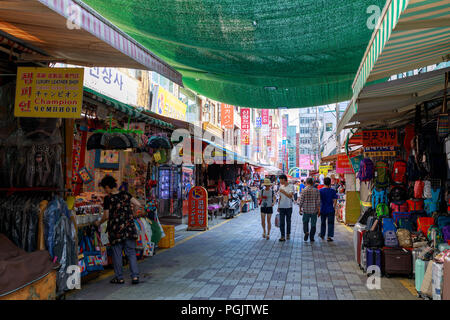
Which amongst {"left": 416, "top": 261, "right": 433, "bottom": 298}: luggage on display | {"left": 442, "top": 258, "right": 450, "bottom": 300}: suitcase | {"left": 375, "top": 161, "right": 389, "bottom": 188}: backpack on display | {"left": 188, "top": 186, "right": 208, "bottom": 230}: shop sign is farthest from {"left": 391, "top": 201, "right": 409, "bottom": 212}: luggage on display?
{"left": 188, "top": 186, "right": 208, "bottom": 230}: shop sign

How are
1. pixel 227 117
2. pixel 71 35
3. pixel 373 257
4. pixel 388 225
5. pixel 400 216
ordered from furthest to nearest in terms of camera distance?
pixel 227 117, pixel 400 216, pixel 388 225, pixel 373 257, pixel 71 35

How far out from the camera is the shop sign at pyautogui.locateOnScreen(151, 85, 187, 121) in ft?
53.5

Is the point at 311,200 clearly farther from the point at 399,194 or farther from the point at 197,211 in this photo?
the point at 197,211

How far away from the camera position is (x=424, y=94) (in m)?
5.80

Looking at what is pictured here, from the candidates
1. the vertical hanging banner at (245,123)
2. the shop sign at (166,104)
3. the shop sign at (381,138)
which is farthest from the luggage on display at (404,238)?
the vertical hanging banner at (245,123)

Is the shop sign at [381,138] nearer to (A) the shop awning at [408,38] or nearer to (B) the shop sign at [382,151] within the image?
(B) the shop sign at [382,151]

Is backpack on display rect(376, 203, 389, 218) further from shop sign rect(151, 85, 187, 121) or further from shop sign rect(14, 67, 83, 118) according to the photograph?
shop sign rect(151, 85, 187, 121)

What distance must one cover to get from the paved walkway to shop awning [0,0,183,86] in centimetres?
329

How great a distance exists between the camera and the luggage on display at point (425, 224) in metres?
6.32

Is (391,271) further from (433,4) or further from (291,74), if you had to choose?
(433,4)

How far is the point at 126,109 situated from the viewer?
25.3 ft

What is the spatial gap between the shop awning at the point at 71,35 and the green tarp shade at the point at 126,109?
1067 millimetres

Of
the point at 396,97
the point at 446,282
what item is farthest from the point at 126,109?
the point at 446,282

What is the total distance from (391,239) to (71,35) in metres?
5.81
